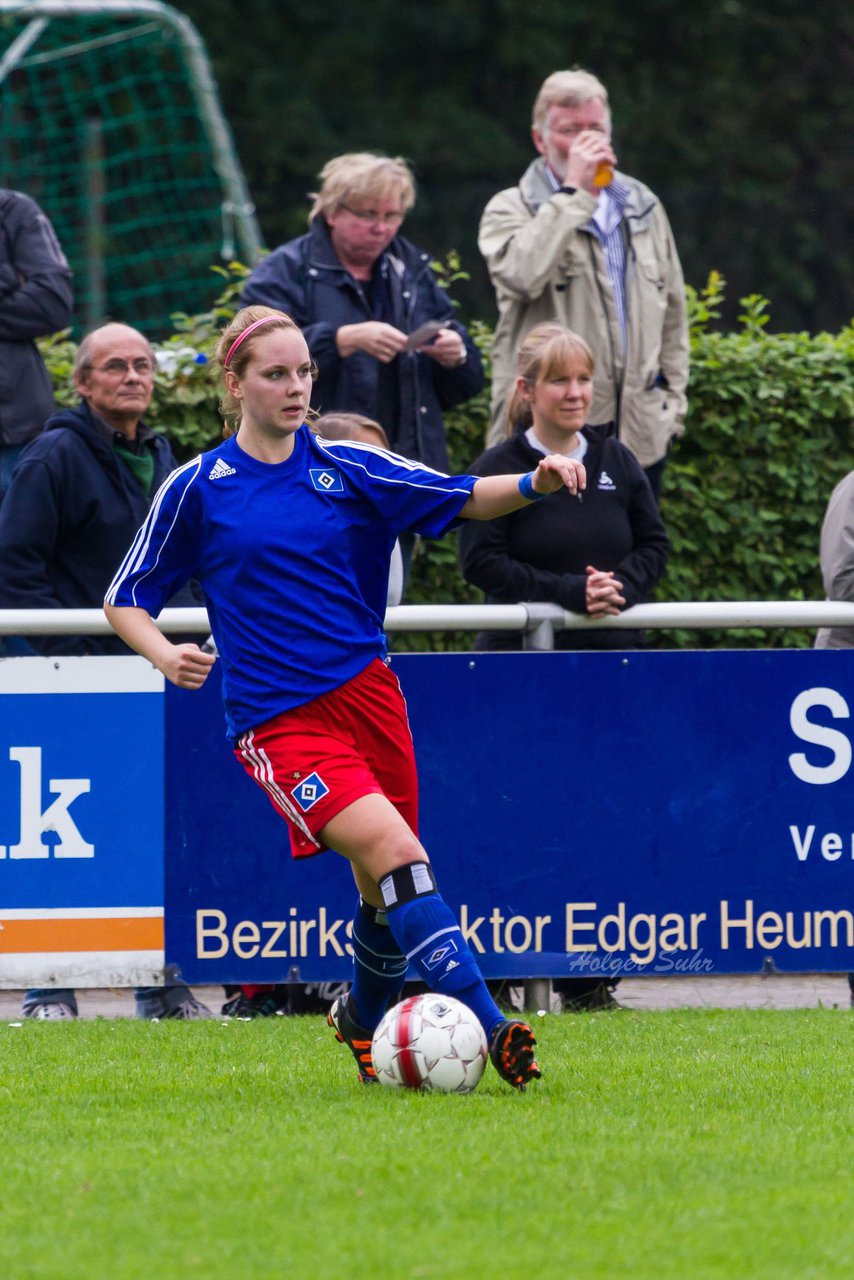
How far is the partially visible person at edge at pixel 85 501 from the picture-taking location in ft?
25.1

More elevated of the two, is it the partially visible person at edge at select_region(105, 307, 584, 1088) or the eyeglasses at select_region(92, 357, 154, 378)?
the eyeglasses at select_region(92, 357, 154, 378)

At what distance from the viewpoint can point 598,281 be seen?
8984 mm

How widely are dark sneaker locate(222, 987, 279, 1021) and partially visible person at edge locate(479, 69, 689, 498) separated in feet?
8.40

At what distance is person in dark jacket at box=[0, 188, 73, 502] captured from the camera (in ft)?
29.0

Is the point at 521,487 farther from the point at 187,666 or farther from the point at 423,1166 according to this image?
the point at 423,1166

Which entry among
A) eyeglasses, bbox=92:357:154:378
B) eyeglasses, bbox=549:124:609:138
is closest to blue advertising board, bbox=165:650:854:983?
eyeglasses, bbox=92:357:154:378

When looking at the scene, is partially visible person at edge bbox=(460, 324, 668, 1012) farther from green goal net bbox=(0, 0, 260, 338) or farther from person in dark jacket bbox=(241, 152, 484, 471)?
green goal net bbox=(0, 0, 260, 338)

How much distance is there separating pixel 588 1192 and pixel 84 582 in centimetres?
399

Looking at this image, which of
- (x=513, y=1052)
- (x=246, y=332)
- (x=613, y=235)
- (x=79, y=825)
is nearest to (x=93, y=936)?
(x=79, y=825)

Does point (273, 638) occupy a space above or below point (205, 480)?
below

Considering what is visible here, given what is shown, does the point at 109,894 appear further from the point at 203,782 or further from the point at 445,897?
the point at 445,897

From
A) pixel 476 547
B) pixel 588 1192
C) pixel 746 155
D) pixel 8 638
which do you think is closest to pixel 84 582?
pixel 8 638

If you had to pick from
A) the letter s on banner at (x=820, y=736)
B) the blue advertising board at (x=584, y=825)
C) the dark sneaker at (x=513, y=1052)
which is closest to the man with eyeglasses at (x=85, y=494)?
the blue advertising board at (x=584, y=825)

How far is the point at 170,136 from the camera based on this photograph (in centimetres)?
2186
